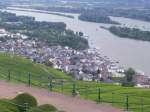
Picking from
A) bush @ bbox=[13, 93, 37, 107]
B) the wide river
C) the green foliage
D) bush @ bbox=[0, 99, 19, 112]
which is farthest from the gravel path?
the green foliage

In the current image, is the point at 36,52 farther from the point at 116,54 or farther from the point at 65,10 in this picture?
the point at 65,10

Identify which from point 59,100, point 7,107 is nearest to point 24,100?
point 7,107

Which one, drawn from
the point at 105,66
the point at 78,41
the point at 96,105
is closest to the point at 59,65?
the point at 105,66

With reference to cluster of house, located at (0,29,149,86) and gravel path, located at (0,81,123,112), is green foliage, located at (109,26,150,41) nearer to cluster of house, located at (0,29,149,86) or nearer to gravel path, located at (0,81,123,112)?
cluster of house, located at (0,29,149,86)

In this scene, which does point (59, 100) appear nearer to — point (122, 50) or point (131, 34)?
point (122, 50)

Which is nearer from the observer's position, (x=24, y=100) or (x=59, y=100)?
(x=24, y=100)

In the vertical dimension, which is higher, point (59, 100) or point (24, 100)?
point (24, 100)
